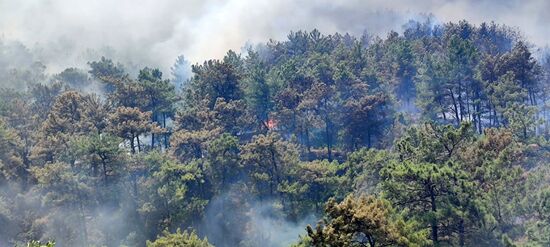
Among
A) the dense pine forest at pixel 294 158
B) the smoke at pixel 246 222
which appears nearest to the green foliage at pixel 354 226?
the dense pine forest at pixel 294 158

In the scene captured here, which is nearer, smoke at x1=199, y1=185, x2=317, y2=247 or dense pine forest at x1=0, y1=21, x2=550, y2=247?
dense pine forest at x1=0, y1=21, x2=550, y2=247

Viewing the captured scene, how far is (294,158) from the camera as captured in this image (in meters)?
42.8

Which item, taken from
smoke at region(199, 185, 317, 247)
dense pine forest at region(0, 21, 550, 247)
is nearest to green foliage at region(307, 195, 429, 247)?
dense pine forest at region(0, 21, 550, 247)

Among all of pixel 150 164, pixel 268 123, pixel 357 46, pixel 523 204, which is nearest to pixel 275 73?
pixel 268 123

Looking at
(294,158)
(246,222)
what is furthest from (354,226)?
(246,222)

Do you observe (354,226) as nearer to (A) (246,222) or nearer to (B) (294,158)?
(B) (294,158)

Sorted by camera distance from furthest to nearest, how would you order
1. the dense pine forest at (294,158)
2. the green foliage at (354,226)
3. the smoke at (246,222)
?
the smoke at (246,222) → the dense pine forest at (294,158) → the green foliage at (354,226)

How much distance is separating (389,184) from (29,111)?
1507 inches

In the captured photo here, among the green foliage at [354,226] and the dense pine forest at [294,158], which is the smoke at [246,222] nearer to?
the dense pine forest at [294,158]

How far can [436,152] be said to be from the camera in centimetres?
3083

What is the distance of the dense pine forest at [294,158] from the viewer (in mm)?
27812

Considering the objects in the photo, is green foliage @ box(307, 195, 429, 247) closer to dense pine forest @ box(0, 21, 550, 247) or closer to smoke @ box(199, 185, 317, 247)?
dense pine forest @ box(0, 21, 550, 247)

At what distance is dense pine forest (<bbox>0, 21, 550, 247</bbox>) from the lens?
2781 cm

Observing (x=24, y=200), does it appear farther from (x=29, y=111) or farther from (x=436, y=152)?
(x=436, y=152)
